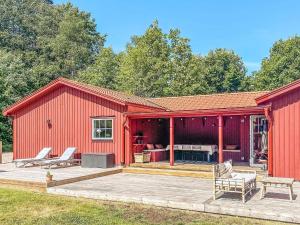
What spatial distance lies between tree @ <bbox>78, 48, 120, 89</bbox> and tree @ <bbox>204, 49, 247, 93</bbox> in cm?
1057

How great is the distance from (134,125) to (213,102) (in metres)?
4.23

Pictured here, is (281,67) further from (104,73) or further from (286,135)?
(286,135)

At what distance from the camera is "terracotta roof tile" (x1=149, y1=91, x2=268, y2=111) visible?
48.6ft

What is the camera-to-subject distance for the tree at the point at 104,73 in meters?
35.9

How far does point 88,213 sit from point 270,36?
120ft

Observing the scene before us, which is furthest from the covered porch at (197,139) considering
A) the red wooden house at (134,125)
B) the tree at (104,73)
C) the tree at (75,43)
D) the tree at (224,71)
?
the tree at (75,43)

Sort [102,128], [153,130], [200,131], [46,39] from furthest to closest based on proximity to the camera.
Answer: [46,39] < [153,130] < [200,131] < [102,128]

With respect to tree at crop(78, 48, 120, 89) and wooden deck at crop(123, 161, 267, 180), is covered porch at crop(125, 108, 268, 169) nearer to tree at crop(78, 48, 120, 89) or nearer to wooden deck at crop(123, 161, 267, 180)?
wooden deck at crop(123, 161, 267, 180)

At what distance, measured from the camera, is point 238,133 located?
14805 millimetres

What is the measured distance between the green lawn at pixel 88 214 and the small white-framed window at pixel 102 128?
5576 millimetres

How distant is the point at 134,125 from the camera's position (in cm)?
1434

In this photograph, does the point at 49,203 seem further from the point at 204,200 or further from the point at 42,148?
the point at 42,148

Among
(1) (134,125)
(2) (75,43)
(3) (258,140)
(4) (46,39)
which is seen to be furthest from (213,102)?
(4) (46,39)

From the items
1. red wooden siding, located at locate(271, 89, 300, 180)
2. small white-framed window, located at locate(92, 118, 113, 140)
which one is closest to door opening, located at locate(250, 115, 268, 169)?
red wooden siding, located at locate(271, 89, 300, 180)
